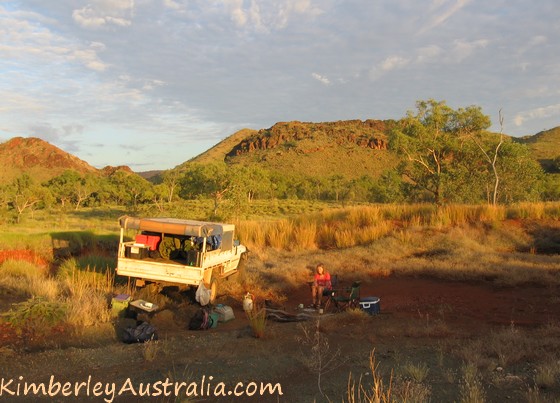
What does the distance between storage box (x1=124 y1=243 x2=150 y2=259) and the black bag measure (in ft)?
10.9

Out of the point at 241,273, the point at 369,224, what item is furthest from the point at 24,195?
the point at 241,273

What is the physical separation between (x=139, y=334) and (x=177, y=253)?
4.15m

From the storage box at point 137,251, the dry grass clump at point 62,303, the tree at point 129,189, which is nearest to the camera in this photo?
the dry grass clump at point 62,303

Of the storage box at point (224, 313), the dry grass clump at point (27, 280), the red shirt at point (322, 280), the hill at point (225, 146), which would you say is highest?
the hill at point (225, 146)

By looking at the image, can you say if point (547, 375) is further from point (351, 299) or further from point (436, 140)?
point (436, 140)

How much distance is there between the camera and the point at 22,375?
20.0ft

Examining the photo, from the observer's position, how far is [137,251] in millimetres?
11047

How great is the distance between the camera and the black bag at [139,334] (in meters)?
7.66

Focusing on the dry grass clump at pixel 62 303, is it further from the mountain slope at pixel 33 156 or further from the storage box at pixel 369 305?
the mountain slope at pixel 33 156

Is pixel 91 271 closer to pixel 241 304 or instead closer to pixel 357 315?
pixel 241 304

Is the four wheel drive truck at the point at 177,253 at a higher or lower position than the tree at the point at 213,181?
lower

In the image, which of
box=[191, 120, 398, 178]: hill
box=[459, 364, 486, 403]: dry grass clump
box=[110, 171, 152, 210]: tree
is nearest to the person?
box=[459, 364, 486, 403]: dry grass clump

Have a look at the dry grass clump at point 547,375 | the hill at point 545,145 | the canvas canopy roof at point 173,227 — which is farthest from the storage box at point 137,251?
the hill at point 545,145

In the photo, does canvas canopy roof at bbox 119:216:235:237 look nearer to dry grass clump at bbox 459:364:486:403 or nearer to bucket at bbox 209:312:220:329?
bucket at bbox 209:312:220:329
